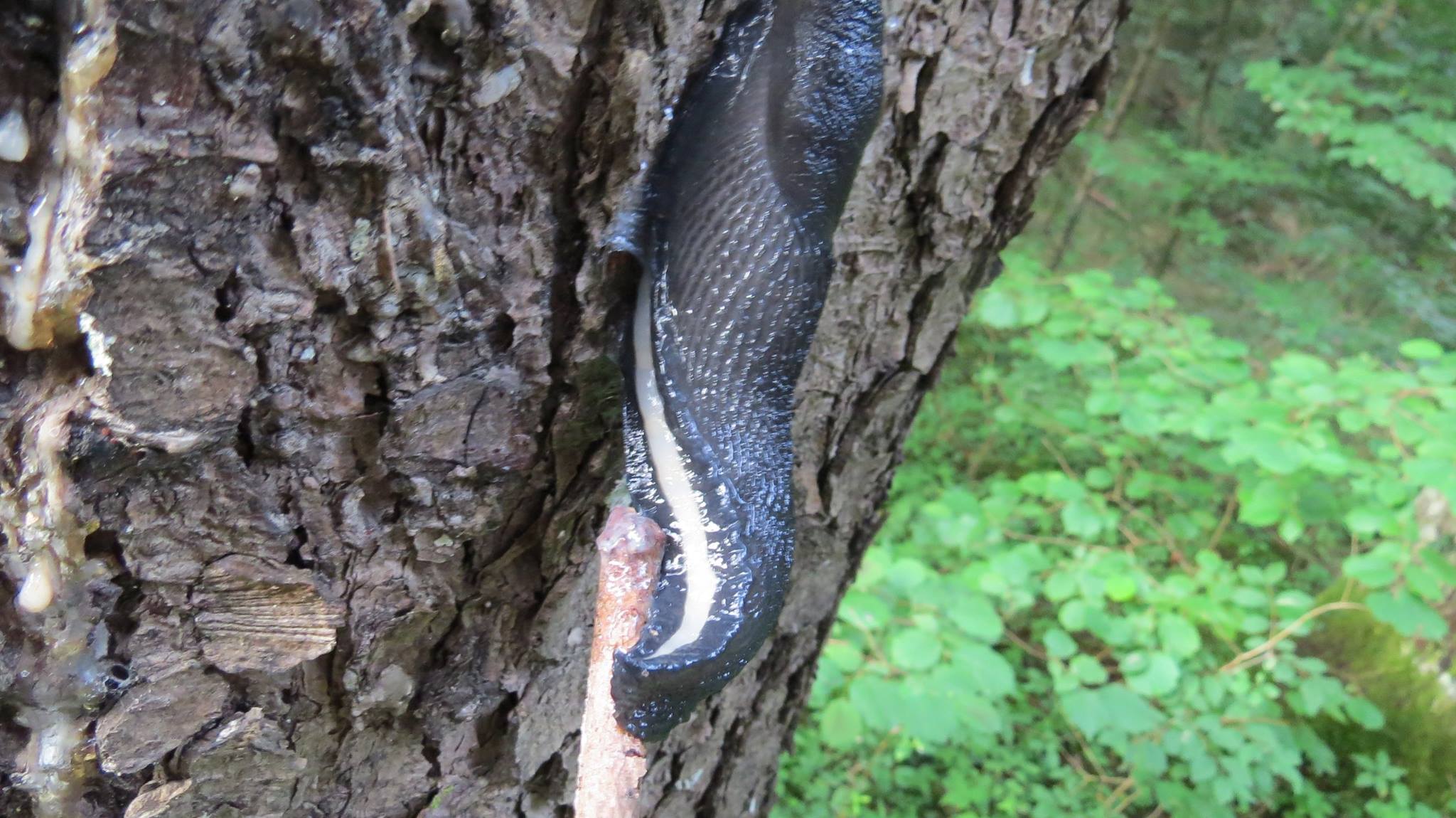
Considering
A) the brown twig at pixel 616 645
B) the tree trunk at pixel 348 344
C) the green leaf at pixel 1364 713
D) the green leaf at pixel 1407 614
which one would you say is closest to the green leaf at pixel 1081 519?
the green leaf at pixel 1407 614

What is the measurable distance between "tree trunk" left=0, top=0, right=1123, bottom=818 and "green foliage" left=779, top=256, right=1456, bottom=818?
34.2 inches

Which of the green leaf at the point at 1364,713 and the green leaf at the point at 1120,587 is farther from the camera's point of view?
the green leaf at the point at 1364,713

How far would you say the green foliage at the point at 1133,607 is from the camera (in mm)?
1629

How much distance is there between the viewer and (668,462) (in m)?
0.72

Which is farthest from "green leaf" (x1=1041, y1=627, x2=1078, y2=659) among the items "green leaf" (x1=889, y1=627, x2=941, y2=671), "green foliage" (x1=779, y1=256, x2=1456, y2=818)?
"green leaf" (x1=889, y1=627, x2=941, y2=671)

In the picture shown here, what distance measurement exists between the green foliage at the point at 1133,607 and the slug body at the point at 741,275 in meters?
0.91

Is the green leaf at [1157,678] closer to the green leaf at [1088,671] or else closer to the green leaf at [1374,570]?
the green leaf at [1088,671]

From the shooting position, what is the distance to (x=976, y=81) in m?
0.82

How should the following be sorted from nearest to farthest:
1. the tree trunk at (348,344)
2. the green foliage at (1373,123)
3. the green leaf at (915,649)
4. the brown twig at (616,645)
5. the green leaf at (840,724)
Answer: the tree trunk at (348,344) → the brown twig at (616,645) → the green leaf at (915,649) → the green leaf at (840,724) → the green foliage at (1373,123)

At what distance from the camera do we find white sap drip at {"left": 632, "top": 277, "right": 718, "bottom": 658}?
2.21ft

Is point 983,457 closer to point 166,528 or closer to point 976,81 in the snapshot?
point 976,81

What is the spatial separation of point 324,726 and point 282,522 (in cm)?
24

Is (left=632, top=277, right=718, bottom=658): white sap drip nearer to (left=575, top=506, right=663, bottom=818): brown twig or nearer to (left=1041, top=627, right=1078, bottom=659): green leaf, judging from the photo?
(left=575, top=506, right=663, bottom=818): brown twig

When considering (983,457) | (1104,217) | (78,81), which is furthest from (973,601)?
(1104,217)
